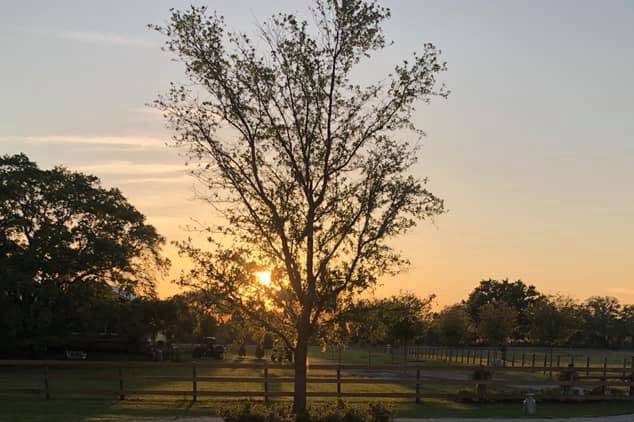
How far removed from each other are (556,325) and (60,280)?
36.2m

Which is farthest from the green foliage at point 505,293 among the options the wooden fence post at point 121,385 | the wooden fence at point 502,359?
the wooden fence post at point 121,385

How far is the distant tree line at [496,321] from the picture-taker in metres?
16.5

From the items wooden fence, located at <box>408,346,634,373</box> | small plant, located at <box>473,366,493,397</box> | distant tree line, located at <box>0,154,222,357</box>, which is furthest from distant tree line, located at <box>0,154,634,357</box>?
small plant, located at <box>473,366,493,397</box>

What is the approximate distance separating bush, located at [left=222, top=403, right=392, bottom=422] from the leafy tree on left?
31.1 metres

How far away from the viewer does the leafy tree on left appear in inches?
1743

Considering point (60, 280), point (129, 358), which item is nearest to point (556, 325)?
point (129, 358)

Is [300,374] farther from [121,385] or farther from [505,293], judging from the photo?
[505,293]

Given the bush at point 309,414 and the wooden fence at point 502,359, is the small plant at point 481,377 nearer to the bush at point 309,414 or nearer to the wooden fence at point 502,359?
the bush at point 309,414

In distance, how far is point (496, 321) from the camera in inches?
2314

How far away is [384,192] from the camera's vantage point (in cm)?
1598

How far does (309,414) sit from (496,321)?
45822mm

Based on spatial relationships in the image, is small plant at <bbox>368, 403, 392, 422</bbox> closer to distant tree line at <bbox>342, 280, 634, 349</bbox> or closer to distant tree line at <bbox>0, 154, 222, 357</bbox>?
distant tree line at <bbox>342, 280, 634, 349</bbox>

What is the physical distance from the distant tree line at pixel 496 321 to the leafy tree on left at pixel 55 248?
1727 cm

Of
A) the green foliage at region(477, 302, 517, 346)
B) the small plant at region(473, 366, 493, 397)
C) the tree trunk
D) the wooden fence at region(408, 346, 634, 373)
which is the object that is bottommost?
the wooden fence at region(408, 346, 634, 373)
